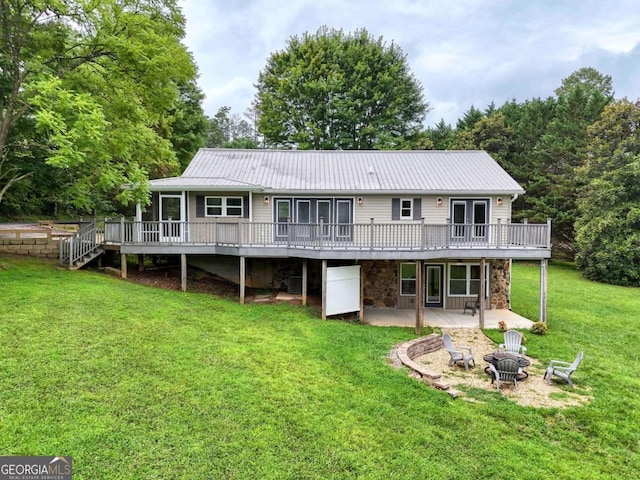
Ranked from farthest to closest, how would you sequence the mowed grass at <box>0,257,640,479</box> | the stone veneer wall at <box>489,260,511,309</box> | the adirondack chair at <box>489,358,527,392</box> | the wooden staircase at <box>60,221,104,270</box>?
the stone veneer wall at <box>489,260,511,309</box>
the wooden staircase at <box>60,221,104,270</box>
the adirondack chair at <box>489,358,527,392</box>
the mowed grass at <box>0,257,640,479</box>

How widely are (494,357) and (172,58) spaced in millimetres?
13115

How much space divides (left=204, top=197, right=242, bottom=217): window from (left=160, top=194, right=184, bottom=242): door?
3.50 ft

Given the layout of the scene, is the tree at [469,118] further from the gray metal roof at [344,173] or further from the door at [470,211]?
the door at [470,211]

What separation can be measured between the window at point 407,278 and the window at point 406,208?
2007mm

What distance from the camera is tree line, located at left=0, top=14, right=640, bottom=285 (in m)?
11.3

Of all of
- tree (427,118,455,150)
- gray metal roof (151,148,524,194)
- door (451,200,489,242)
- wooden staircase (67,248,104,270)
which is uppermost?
tree (427,118,455,150)

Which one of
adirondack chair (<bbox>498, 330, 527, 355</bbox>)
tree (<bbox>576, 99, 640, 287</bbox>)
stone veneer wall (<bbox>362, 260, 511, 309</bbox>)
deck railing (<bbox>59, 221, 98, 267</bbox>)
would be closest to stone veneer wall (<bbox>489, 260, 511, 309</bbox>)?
stone veneer wall (<bbox>362, 260, 511, 309</bbox>)

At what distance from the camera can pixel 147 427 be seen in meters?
5.29

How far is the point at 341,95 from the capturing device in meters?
33.9

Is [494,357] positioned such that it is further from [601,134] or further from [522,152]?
[522,152]

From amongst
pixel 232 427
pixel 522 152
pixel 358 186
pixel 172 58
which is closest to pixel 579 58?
pixel 522 152

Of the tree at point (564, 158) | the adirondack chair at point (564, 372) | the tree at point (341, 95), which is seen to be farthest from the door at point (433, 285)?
the tree at point (341, 95)

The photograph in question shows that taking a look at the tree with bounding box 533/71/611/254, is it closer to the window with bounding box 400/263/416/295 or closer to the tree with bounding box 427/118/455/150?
the tree with bounding box 427/118/455/150

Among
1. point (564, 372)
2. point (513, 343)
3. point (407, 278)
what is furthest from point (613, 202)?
point (564, 372)
